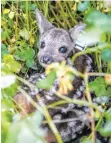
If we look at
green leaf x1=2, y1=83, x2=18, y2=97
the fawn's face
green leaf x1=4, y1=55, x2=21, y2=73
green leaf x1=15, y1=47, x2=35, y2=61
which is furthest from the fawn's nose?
green leaf x1=2, y1=83, x2=18, y2=97

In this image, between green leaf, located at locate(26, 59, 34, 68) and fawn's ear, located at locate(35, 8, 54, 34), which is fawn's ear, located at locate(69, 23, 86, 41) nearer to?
fawn's ear, located at locate(35, 8, 54, 34)

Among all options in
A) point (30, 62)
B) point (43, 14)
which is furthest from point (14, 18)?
point (30, 62)

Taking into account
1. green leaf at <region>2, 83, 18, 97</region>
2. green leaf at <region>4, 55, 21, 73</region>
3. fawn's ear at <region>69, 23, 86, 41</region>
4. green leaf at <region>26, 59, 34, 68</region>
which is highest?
fawn's ear at <region>69, 23, 86, 41</region>

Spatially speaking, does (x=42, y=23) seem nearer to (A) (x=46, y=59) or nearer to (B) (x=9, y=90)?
(A) (x=46, y=59)

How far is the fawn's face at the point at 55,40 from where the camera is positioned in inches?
127

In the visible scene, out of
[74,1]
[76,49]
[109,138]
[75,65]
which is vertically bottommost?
[109,138]

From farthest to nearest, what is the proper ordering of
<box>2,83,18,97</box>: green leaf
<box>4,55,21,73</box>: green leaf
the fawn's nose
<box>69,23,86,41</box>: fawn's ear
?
<box>69,23,86,41</box>: fawn's ear
the fawn's nose
<box>4,55,21,73</box>: green leaf
<box>2,83,18,97</box>: green leaf

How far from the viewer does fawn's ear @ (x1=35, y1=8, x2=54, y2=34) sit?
3.27 m

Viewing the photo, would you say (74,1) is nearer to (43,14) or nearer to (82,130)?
(43,14)

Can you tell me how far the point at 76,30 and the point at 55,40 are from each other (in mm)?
166

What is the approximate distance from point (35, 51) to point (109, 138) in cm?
111

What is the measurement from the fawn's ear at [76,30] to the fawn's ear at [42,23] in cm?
18

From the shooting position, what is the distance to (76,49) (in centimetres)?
332

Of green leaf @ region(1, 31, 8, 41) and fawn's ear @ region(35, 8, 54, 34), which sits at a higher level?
fawn's ear @ region(35, 8, 54, 34)
